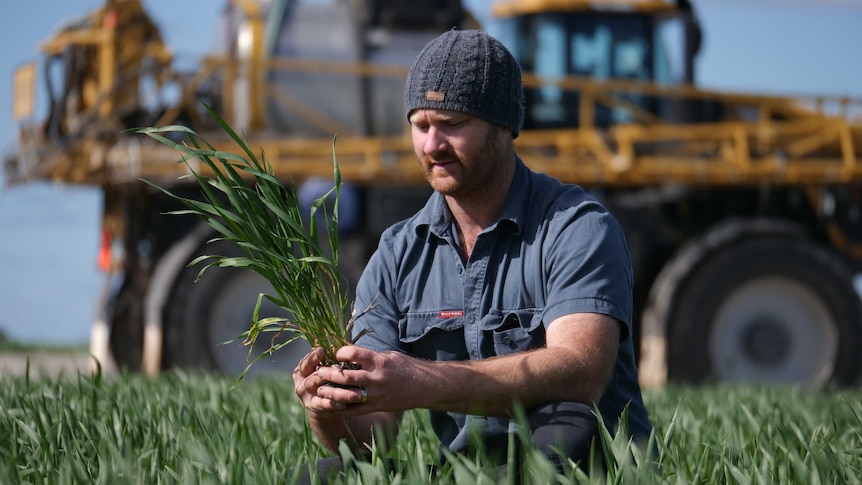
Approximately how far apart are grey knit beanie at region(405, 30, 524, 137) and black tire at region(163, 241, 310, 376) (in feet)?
17.5

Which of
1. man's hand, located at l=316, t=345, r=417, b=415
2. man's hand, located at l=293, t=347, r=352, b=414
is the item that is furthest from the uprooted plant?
man's hand, located at l=316, t=345, r=417, b=415

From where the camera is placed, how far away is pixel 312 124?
28.5 feet

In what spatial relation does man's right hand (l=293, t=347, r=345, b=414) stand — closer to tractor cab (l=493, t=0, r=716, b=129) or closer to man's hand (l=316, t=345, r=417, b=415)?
man's hand (l=316, t=345, r=417, b=415)

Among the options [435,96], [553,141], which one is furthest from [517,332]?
[553,141]

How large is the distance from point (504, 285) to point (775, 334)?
263 inches

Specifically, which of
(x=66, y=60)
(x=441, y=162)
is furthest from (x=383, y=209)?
(x=441, y=162)

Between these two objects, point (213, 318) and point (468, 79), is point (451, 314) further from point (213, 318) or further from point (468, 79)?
point (213, 318)

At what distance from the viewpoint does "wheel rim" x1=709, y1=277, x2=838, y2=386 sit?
8.88m

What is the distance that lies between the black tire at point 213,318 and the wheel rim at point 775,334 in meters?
3.30

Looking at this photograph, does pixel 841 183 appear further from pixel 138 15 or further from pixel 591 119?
pixel 138 15

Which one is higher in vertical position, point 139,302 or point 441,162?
point 441,162

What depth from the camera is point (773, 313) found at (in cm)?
909

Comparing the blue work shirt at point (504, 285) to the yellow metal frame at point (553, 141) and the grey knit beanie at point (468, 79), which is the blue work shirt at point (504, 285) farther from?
the yellow metal frame at point (553, 141)

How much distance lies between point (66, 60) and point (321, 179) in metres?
2.17
